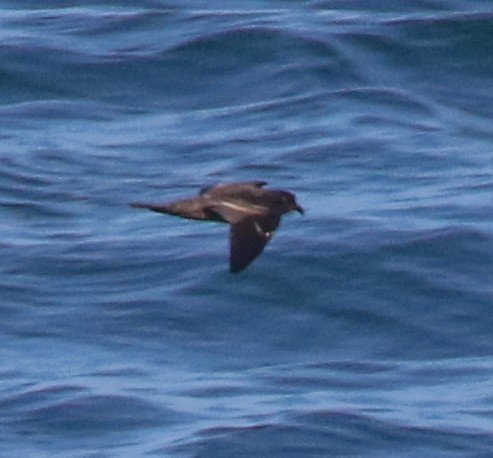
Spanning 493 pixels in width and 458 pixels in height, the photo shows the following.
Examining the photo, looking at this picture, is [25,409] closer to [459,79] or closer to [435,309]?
[435,309]

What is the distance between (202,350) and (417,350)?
1349 mm

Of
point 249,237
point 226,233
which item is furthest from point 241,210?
point 226,233

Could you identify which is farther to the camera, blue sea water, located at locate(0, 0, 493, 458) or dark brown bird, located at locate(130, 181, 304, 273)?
blue sea water, located at locate(0, 0, 493, 458)

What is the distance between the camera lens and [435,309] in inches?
623

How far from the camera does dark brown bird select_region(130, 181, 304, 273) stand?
32.9 feet

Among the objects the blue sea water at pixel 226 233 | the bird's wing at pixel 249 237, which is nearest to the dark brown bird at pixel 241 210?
the bird's wing at pixel 249 237

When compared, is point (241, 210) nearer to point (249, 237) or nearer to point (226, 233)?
point (249, 237)

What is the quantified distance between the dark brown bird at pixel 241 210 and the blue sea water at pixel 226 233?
2761mm

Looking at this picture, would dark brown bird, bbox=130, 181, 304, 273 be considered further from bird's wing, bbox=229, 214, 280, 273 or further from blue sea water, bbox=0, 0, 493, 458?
blue sea water, bbox=0, 0, 493, 458

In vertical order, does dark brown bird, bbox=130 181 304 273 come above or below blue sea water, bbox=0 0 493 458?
above

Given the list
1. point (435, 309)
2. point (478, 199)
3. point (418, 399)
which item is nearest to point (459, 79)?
point (478, 199)

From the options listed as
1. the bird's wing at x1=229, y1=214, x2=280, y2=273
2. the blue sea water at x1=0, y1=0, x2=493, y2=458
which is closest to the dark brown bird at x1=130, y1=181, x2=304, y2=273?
the bird's wing at x1=229, y1=214, x2=280, y2=273

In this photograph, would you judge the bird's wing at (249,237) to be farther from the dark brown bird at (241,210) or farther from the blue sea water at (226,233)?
the blue sea water at (226,233)

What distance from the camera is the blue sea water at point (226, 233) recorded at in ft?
45.3
